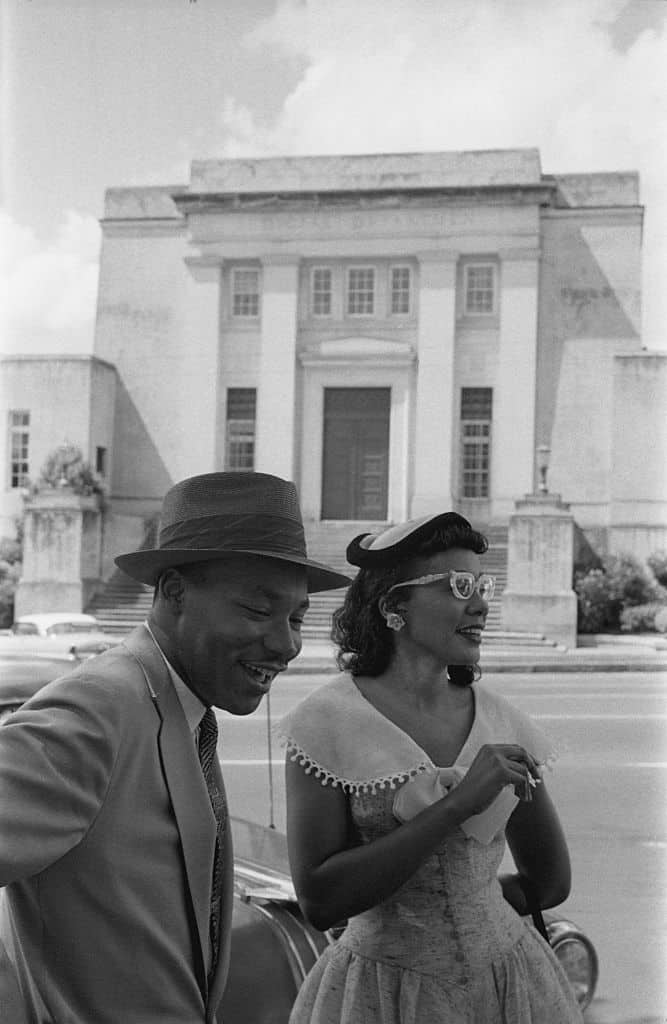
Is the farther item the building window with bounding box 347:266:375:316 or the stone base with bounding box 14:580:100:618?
the building window with bounding box 347:266:375:316

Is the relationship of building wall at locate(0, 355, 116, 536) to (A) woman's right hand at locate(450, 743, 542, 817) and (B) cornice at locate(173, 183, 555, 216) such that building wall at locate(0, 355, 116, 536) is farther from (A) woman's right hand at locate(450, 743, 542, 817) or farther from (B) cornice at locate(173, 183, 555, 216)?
(A) woman's right hand at locate(450, 743, 542, 817)

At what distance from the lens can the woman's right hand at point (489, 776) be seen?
271 centimetres

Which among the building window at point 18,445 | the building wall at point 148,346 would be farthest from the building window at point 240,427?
the building window at point 18,445

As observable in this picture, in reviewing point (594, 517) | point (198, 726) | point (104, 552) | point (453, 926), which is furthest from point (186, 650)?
point (594, 517)

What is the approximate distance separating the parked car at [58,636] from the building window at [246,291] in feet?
37.4

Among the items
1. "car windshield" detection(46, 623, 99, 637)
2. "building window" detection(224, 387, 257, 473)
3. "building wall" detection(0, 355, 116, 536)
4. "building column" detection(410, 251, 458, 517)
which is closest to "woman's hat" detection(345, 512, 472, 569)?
"car windshield" detection(46, 623, 99, 637)

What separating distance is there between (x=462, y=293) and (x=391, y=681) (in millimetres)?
31123

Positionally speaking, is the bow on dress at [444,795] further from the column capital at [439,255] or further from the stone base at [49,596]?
the column capital at [439,255]

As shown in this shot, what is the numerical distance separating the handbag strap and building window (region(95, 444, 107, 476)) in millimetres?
30905

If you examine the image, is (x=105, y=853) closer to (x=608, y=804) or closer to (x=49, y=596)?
(x=608, y=804)

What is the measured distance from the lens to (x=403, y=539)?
318cm

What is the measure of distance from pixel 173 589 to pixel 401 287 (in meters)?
32.0

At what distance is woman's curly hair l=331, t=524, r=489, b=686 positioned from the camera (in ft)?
10.4

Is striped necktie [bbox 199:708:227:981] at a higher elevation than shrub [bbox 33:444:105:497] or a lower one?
lower
